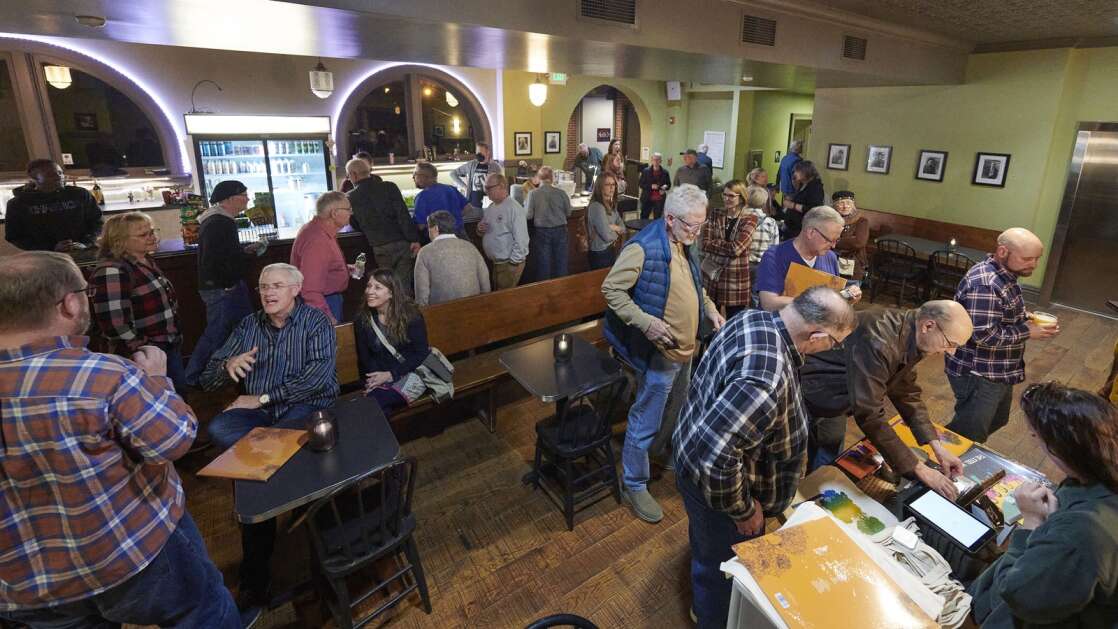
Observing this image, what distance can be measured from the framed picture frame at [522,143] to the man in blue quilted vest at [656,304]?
8.90 meters

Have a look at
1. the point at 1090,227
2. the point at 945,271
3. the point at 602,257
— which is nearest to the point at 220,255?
the point at 602,257

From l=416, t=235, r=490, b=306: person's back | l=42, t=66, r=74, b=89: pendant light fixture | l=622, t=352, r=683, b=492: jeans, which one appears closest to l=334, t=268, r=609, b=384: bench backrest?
l=416, t=235, r=490, b=306: person's back

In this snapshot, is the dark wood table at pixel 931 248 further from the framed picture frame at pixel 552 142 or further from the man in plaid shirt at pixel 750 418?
the framed picture frame at pixel 552 142

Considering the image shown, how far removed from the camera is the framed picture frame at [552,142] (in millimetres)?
11906

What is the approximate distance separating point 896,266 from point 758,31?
3.78 meters

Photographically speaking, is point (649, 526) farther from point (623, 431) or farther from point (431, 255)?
point (431, 255)

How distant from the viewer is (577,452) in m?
3.19

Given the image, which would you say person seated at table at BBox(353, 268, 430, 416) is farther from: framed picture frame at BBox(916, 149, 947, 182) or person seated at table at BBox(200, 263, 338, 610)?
framed picture frame at BBox(916, 149, 947, 182)

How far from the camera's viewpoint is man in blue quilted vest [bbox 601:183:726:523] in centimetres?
298

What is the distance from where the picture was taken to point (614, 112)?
15.6 metres

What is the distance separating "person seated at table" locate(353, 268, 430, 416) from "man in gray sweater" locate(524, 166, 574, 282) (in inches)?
114

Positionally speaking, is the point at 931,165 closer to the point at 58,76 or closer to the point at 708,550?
the point at 708,550

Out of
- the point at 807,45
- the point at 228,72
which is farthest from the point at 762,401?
the point at 228,72

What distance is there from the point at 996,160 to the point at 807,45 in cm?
378
